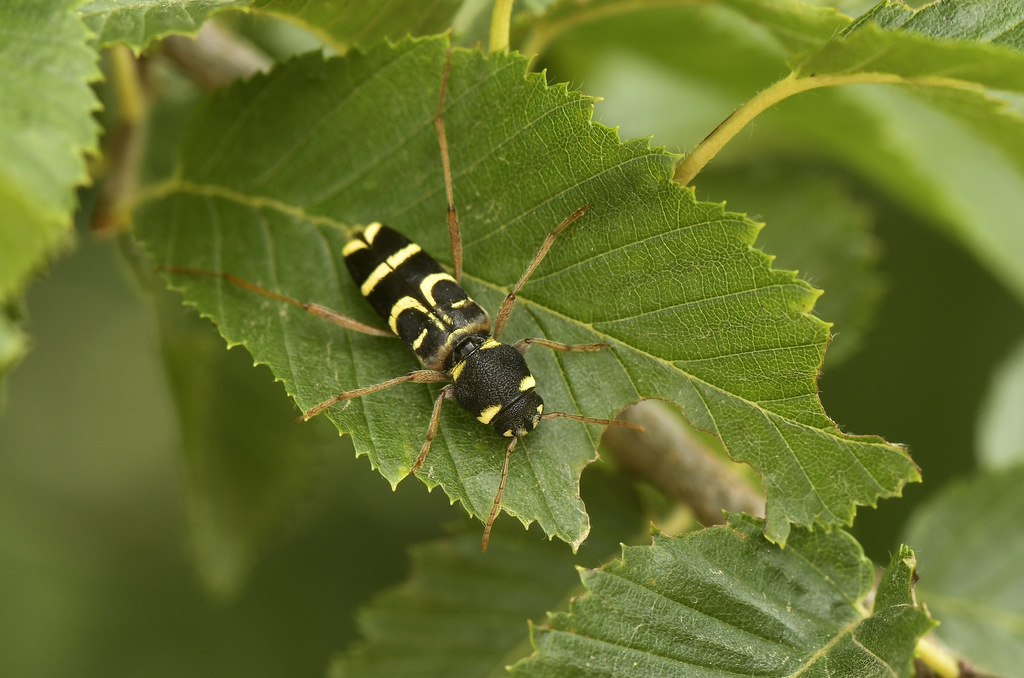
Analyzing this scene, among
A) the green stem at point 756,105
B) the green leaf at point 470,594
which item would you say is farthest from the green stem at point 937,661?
the green stem at point 756,105

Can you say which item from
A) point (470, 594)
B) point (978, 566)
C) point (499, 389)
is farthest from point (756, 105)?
point (978, 566)

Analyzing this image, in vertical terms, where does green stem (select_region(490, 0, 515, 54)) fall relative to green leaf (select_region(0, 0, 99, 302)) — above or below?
above

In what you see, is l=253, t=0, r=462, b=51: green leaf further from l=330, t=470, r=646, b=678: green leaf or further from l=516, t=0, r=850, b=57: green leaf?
l=330, t=470, r=646, b=678: green leaf

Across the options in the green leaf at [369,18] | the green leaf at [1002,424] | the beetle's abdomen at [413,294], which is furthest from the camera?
the green leaf at [1002,424]

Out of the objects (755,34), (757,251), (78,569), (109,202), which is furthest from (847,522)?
(78,569)

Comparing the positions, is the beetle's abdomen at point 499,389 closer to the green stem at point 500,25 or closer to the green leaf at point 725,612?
the green leaf at point 725,612

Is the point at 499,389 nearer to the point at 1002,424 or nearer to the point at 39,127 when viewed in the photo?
the point at 39,127

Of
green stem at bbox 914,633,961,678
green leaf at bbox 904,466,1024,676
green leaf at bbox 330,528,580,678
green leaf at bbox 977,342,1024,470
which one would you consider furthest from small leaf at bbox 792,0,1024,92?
green leaf at bbox 977,342,1024,470
